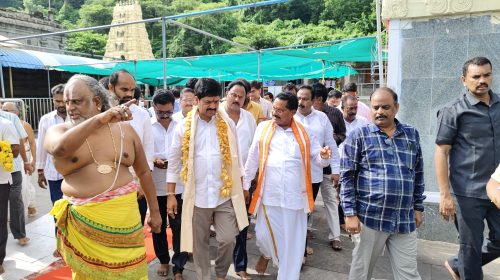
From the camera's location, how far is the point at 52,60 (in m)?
16.9

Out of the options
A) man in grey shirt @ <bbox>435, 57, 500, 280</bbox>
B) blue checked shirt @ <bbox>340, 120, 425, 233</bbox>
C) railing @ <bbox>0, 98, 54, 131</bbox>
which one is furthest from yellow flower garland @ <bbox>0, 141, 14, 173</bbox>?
railing @ <bbox>0, 98, 54, 131</bbox>

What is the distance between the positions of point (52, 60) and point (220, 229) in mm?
16641

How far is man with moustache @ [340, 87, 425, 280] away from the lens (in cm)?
270

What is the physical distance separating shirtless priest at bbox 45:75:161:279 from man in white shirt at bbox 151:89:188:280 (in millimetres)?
1270

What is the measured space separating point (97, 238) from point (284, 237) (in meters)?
1.65

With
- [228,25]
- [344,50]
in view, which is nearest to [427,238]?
[344,50]

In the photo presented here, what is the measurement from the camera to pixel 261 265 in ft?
12.3

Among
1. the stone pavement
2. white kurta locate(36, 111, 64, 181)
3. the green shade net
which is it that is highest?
the green shade net

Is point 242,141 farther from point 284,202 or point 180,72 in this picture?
point 180,72

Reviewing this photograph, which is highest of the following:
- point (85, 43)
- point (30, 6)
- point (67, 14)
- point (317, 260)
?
point (30, 6)

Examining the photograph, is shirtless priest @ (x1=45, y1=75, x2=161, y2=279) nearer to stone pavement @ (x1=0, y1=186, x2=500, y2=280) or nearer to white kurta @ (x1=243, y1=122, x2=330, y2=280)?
white kurta @ (x1=243, y1=122, x2=330, y2=280)

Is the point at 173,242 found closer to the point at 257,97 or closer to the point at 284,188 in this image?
the point at 284,188

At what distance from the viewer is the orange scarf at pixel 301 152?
11.0ft

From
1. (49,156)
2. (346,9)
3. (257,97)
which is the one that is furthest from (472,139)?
(346,9)
